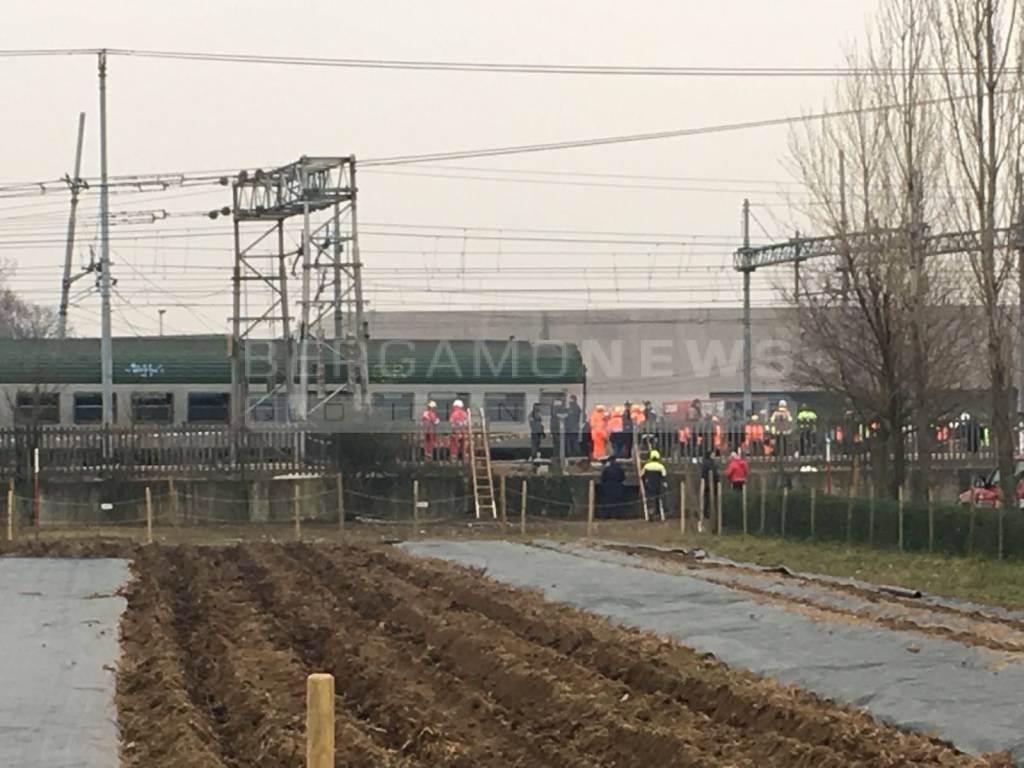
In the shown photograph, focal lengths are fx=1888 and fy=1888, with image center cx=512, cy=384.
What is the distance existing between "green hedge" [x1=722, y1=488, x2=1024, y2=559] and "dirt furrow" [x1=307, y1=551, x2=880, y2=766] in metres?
8.63

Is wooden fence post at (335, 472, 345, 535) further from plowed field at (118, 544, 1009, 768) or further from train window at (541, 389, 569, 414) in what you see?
plowed field at (118, 544, 1009, 768)

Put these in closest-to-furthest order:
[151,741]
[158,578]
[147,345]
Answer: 1. [151,741]
2. [158,578]
3. [147,345]

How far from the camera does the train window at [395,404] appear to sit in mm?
49250

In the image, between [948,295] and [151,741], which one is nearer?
[151,741]

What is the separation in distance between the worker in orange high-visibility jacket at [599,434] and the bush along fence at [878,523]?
9317 mm

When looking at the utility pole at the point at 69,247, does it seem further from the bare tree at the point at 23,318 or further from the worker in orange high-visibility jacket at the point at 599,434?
the bare tree at the point at 23,318

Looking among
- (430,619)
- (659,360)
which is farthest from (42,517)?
(659,360)

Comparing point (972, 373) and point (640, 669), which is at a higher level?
point (972, 373)

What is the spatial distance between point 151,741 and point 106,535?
23.6 metres

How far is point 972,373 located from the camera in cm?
3422

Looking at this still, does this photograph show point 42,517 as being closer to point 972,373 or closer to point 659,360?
point 972,373

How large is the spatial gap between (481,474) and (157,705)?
28.1 m

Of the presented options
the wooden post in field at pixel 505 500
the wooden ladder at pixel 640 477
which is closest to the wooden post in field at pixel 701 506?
the wooden ladder at pixel 640 477

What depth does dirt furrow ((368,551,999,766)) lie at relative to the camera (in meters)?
11.1
